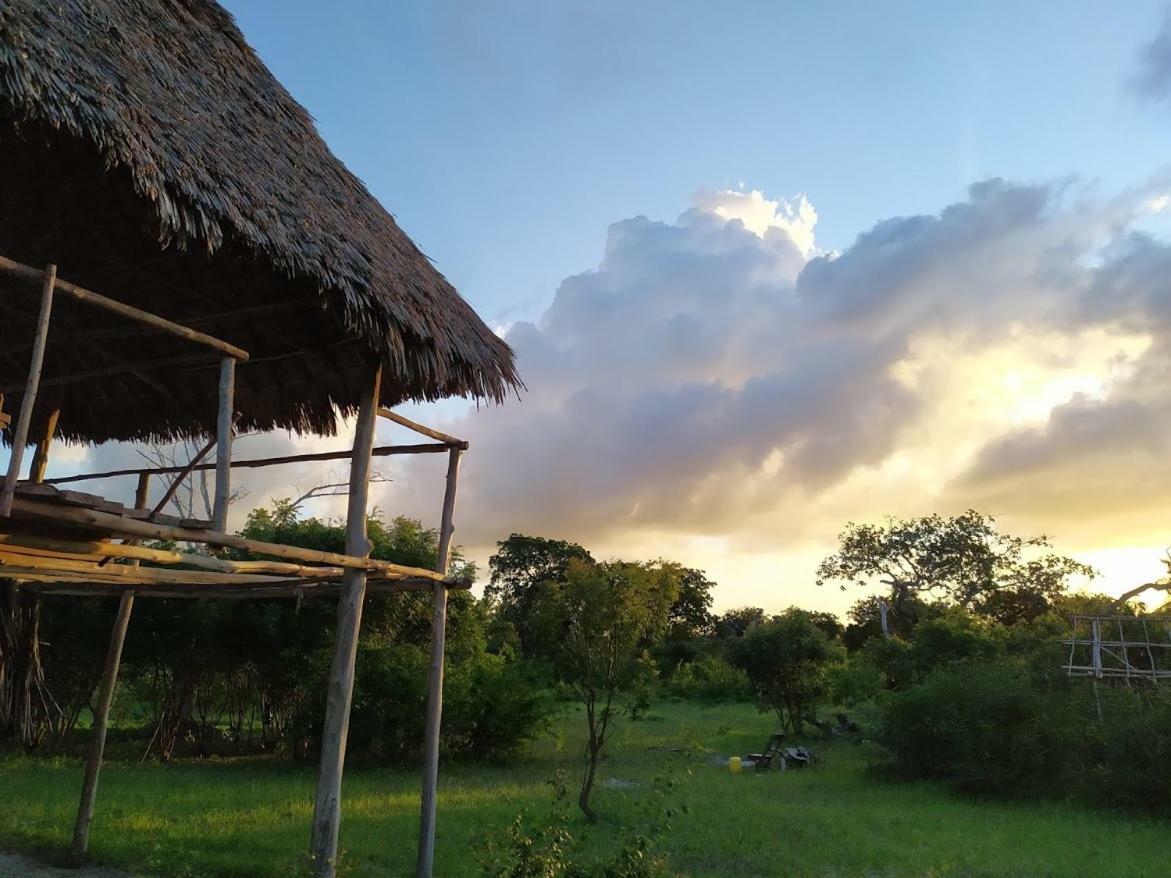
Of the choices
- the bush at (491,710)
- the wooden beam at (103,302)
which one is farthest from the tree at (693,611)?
the wooden beam at (103,302)

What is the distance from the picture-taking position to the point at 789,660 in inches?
642

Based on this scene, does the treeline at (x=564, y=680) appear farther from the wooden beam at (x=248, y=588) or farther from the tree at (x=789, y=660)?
the wooden beam at (x=248, y=588)

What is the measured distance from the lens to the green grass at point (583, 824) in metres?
6.82

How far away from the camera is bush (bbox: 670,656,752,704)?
24.7m

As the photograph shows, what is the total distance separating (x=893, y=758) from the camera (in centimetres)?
1315

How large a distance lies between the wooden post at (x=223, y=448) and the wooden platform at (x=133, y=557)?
9cm

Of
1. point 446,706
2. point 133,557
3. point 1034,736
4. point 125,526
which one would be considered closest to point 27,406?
point 125,526

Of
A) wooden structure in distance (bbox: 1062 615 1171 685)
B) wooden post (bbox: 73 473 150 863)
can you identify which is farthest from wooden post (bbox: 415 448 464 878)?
wooden structure in distance (bbox: 1062 615 1171 685)

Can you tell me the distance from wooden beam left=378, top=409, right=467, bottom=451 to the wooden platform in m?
0.96

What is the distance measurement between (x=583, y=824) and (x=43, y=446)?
5.70 metres

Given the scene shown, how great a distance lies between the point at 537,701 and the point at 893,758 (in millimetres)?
5288

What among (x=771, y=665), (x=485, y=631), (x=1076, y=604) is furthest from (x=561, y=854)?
(x=1076, y=604)

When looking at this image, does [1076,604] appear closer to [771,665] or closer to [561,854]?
[771,665]

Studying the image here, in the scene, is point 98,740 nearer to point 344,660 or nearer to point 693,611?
point 344,660
